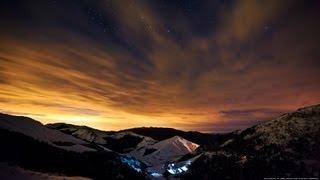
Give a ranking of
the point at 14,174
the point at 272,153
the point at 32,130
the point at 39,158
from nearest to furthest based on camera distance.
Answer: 1. the point at 14,174
2. the point at 39,158
3. the point at 32,130
4. the point at 272,153

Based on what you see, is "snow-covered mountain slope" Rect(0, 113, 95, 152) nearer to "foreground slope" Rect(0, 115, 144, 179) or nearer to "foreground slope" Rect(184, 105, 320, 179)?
"foreground slope" Rect(0, 115, 144, 179)

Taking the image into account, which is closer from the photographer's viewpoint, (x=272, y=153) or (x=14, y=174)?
(x=14, y=174)

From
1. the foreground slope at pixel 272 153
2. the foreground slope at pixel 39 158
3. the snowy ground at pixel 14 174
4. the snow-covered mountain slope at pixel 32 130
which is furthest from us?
the foreground slope at pixel 272 153

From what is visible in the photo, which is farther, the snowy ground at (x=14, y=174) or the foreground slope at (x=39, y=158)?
the foreground slope at (x=39, y=158)

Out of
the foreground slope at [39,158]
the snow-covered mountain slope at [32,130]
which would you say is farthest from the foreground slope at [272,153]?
the snow-covered mountain slope at [32,130]

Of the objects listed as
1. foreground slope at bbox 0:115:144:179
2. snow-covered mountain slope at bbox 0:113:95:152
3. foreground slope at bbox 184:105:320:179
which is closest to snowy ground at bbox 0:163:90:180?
foreground slope at bbox 0:115:144:179

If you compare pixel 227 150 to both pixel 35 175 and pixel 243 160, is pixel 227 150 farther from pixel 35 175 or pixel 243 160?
pixel 35 175

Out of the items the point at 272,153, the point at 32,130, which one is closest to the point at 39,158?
the point at 32,130

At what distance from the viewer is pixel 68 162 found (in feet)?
296

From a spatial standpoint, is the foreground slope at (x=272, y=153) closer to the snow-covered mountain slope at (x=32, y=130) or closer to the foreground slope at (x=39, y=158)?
the foreground slope at (x=39, y=158)

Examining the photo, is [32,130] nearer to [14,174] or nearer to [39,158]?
[39,158]

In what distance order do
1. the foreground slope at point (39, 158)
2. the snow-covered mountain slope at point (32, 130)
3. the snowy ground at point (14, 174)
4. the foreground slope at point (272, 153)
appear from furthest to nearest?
the foreground slope at point (272, 153), the snow-covered mountain slope at point (32, 130), the foreground slope at point (39, 158), the snowy ground at point (14, 174)

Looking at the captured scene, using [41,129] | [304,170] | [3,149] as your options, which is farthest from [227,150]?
[3,149]

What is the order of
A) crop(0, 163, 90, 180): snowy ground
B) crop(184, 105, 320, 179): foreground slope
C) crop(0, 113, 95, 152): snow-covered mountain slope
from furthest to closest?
1. crop(184, 105, 320, 179): foreground slope
2. crop(0, 113, 95, 152): snow-covered mountain slope
3. crop(0, 163, 90, 180): snowy ground
